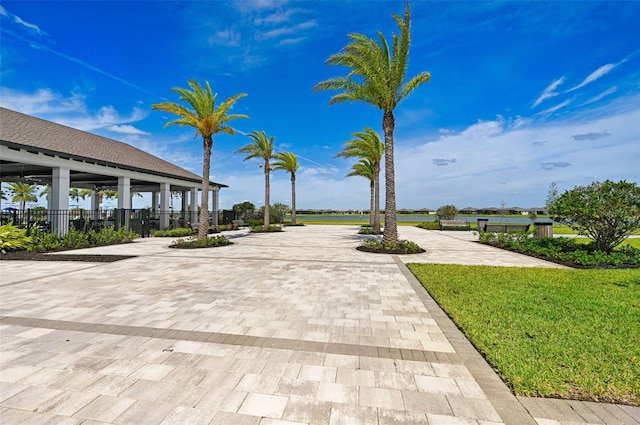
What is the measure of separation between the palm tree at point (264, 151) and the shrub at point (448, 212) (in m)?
21.2

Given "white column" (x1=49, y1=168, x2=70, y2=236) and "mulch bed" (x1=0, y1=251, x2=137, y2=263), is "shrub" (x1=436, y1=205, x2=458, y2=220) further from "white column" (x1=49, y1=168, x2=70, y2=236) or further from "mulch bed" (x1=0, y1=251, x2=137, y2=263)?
"white column" (x1=49, y1=168, x2=70, y2=236)

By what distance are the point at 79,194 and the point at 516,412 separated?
254ft

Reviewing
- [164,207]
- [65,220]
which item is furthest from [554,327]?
[164,207]

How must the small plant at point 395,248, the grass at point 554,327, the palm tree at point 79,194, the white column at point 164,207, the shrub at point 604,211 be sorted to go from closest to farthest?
the grass at point 554,327, the shrub at point 604,211, the small plant at point 395,248, the white column at point 164,207, the palm tree at point 79,194

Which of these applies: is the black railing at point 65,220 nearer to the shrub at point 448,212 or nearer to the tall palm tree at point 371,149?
the tall palm tree at point 371,149

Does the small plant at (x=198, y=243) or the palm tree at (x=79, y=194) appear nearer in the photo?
the small plant at (x=198, y=243)

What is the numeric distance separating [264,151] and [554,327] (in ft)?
86.2

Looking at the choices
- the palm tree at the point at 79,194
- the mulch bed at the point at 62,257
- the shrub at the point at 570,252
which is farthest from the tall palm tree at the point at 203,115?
the palm tree at the point at 79,194

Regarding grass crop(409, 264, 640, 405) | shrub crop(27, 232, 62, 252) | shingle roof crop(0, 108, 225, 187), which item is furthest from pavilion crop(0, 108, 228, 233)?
grass crop(409, 264, 640, 405)

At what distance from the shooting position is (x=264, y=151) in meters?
28.0

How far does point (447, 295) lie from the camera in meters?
6.18

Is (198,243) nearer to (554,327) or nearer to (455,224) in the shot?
(554,327)

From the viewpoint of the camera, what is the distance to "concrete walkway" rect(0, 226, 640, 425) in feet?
8.47

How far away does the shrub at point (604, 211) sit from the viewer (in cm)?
1014
